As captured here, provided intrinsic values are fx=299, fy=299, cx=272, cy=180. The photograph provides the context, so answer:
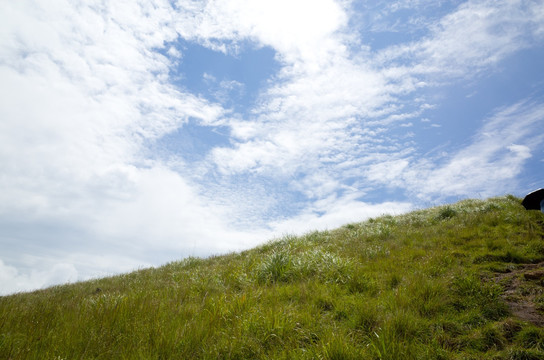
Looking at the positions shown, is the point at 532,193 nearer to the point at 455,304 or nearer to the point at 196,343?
the point at 455,304

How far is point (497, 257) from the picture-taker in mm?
8398

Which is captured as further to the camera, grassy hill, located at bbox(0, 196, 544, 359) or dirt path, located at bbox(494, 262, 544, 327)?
dirt path, located at bbox(494, 262, 544, 327)

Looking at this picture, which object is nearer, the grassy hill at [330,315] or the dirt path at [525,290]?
the grassy hill at [330,315]

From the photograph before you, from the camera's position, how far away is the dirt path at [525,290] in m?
5.40

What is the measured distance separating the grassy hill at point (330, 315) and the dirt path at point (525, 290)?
20 mm

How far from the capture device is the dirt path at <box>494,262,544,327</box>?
17.7 feet

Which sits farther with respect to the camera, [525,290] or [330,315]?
[525,290]

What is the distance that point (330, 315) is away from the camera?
18.5 ft

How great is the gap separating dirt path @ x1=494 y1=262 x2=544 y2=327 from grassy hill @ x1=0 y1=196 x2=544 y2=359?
0.8 inches

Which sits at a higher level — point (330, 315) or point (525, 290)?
point (330, 315)

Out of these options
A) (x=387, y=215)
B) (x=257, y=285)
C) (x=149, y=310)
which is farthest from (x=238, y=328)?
(x=387, y=215)

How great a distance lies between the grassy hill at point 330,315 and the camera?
4.31 m

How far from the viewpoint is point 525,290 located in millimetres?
6348

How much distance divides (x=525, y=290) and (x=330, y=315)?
435cm
